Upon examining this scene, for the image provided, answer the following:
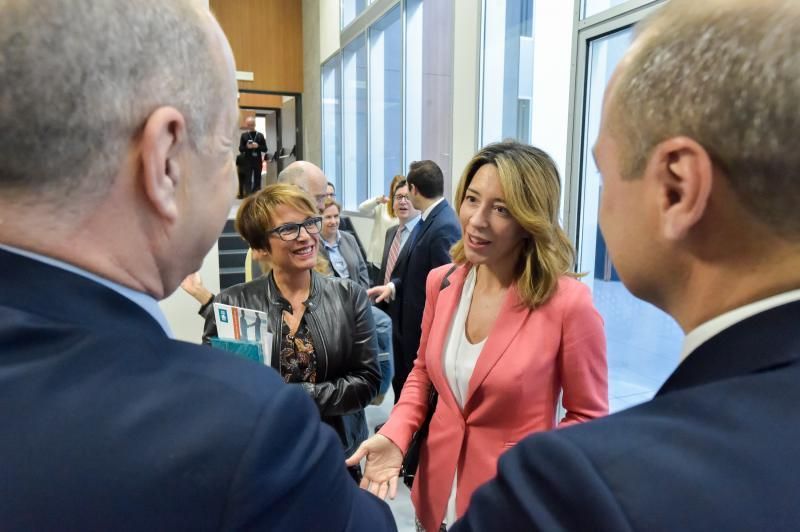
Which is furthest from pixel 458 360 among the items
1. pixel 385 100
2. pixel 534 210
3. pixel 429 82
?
pixel 385 100

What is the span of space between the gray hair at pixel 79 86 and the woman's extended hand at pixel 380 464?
986 millimetres

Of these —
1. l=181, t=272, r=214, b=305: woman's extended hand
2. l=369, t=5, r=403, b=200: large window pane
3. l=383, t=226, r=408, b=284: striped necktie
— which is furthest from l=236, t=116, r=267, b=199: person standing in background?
l=181, t=272, r=214, b=305: woman's extended hand

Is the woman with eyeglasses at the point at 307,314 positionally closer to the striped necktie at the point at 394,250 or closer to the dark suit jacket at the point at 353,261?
the dark suit jacket at the point at 353,261

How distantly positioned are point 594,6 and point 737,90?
3.11m

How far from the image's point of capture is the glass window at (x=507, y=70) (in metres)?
4.13

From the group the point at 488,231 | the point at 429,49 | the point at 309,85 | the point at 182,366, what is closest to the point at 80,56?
the point at 182,366

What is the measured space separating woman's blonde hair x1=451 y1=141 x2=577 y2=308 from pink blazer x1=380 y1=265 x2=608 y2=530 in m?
0.06

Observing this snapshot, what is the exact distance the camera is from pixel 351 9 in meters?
8.27

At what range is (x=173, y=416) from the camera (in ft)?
1.50

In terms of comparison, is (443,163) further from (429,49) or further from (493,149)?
(493,149)

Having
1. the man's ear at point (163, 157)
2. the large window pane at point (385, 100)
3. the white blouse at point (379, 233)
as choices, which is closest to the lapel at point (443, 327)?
the man's ear at point (163, 157)

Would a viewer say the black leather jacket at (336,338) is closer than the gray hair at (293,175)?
Yes

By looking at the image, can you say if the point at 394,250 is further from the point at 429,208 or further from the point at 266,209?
the point at 266,209

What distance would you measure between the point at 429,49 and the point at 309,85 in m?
5.80
